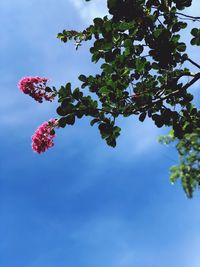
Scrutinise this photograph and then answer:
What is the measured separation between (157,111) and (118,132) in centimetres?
52

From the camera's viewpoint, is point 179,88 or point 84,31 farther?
point 84,31

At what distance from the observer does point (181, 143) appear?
16.2m

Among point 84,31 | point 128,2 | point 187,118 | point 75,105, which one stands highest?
point 84,31

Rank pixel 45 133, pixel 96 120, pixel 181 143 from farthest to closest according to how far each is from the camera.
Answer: pixel 181 143 → pixel 45 133 → pixel 96 120

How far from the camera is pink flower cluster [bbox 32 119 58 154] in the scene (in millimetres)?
4773

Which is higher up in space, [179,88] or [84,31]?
[84,31]

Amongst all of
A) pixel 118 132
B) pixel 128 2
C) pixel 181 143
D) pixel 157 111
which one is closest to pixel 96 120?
pixel 118 132

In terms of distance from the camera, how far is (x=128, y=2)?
3961 millimetres

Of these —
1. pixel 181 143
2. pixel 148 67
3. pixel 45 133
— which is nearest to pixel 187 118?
pixel 148 67

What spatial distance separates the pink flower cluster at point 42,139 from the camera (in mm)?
4773

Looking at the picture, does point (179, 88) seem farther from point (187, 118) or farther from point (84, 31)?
point (84, 31)

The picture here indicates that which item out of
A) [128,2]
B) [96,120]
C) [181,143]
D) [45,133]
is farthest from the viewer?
[181,143]

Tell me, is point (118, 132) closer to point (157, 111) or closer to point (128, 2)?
point (157, 111)

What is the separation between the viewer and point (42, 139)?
4.87m
